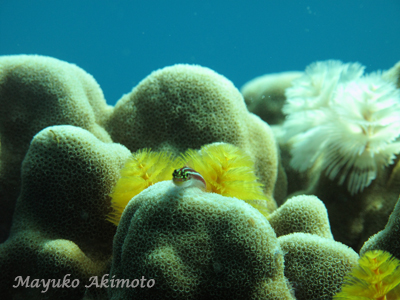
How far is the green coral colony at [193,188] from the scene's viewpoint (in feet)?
4.19

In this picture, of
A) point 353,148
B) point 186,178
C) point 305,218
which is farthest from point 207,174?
point 353,148

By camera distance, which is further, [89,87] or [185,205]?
[89,87]

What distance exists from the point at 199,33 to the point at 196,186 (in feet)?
148

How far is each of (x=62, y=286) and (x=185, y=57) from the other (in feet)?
151

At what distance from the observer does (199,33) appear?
42.1 m

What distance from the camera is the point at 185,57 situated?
146 feet

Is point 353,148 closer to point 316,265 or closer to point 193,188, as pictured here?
point 316,265

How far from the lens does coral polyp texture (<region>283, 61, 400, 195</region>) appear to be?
2613 mm

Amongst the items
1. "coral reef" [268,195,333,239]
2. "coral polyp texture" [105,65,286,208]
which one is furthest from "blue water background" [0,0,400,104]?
"coral reef" [268,195,333,239]

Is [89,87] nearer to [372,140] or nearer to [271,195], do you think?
[271,195]

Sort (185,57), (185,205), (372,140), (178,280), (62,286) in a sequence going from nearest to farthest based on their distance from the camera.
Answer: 1. (178,280)
2. (185,205)
3. (62,286)
4. (372,140)
5. (185,57)

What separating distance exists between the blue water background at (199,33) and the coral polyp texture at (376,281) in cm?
3568

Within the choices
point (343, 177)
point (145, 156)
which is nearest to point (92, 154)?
point (145, 156)

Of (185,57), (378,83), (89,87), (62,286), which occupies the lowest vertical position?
(62,286)
